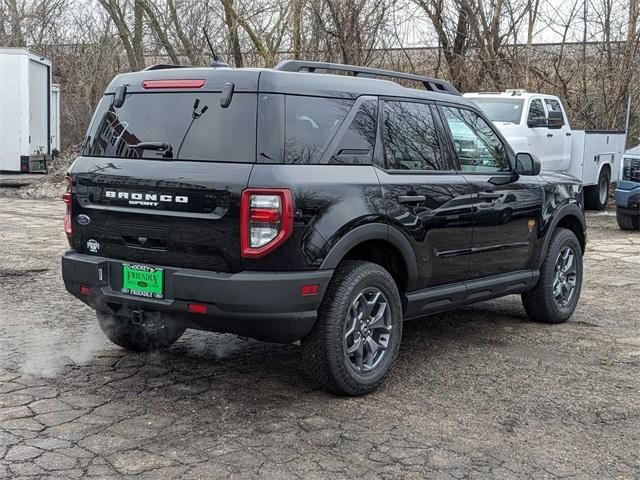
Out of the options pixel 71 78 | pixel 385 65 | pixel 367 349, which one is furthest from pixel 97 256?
pixel 71 78

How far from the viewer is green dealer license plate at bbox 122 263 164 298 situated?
15.0ft

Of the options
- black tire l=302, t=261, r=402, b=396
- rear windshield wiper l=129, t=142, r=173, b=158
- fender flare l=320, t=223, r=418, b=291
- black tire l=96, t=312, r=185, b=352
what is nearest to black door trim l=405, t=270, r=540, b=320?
fender flare l=320, t=223, r=418, b=291

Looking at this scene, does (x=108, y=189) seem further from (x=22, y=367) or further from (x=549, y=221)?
(x=549, y=221)

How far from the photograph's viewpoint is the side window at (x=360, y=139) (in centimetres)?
485

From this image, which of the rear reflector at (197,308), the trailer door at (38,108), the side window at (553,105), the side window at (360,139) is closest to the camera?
the rear reflector at (197,308)

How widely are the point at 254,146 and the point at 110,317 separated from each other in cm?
186

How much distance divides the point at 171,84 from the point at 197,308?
1358mm

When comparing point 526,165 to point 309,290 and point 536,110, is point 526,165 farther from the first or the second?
point 536,110

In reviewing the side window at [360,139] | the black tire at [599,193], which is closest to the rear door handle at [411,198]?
the side window at [360,139]

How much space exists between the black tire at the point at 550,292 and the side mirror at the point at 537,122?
680 centimetres

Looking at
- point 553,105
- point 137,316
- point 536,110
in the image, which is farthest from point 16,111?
point 137,316

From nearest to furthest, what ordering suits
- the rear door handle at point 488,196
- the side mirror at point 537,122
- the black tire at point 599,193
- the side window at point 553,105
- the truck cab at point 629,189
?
the rear door handle at point 488,196 < the truck cab at point 629,189 < the side mirror at point 537,122 < the side window at point 553,105 < the black tire at point 599,193

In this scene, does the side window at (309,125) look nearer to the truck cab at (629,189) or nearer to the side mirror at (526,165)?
the side mirror at (526,165)

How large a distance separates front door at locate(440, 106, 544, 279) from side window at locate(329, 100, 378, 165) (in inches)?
32.9
